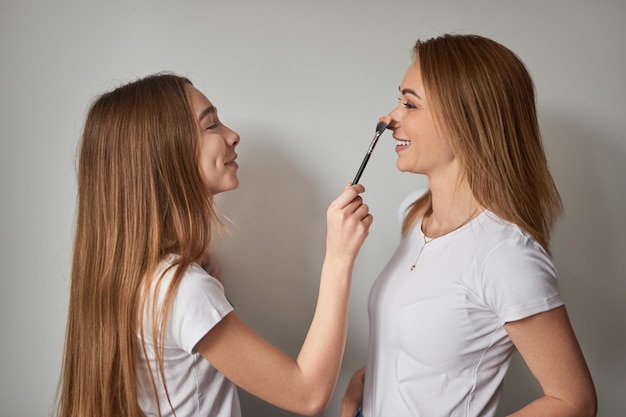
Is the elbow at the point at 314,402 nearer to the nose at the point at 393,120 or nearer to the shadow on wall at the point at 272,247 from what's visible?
the shadow on wall at the point at 272,247

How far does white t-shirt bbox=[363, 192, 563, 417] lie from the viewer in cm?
90

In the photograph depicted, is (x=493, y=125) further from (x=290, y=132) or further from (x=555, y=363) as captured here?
(x=290, y=132)

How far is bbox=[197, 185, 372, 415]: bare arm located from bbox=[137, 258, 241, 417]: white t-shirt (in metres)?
0.03

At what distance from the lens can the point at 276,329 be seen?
1.41 metres

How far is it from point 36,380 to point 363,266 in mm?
866

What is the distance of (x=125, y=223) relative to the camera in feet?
3.28

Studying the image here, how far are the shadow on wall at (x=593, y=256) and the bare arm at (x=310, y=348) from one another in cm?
68

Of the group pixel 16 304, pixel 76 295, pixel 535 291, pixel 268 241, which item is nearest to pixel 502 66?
pixel 535 291

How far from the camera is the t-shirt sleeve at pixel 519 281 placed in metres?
0.88

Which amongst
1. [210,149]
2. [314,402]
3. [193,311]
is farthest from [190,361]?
[210,149]

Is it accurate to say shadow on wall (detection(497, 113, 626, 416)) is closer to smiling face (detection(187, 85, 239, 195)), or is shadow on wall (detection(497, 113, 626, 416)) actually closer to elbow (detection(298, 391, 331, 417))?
elbow (detection(298, 391, 331, 417))

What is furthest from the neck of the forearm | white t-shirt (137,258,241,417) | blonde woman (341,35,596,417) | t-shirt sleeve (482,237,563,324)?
white t-shirt (137,258,241,417)

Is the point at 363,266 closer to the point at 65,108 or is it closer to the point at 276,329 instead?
the point at 276,329

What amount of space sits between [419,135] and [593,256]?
71 centimetres
